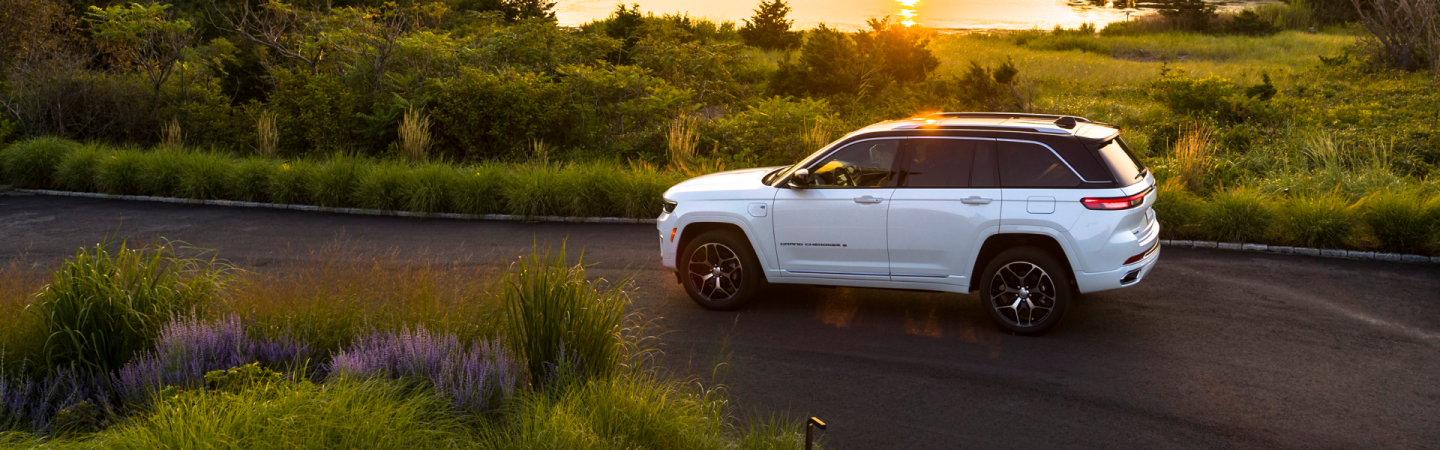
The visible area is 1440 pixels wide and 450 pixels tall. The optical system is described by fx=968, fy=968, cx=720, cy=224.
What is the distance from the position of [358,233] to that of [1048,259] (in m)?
9.16

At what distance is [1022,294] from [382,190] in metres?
10.2

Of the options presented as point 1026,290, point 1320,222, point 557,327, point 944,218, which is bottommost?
point 1320,222

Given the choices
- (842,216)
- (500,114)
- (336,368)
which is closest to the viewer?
(336,368)

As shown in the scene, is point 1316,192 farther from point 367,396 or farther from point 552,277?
point 367,396

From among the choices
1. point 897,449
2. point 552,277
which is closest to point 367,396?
point 552,277

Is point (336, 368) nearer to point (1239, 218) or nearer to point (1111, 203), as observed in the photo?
point (1111, 203)

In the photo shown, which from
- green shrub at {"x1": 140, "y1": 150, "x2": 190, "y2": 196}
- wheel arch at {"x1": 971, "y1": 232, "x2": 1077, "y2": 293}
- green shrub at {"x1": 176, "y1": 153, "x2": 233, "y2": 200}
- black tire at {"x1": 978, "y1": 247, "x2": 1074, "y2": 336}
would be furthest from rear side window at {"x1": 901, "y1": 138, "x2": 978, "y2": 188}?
green shrub at {"x1": 140, "y1": 150, "x2": 190, "y2": 196}

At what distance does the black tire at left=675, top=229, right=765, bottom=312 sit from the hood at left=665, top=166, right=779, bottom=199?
417mm

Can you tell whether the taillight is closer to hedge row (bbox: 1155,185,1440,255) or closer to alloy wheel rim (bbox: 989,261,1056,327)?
alloy wheel rim (bbox: 989,261,1056,327)

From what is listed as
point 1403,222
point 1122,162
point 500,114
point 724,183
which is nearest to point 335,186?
point 500,114

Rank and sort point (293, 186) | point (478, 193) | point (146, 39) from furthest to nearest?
1. point (146, 39)
2. point (293, 186)
3. point (478, 193)

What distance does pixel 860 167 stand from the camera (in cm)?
849

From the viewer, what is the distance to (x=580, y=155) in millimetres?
16984

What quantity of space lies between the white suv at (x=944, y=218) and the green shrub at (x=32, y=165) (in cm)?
1374
